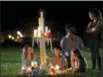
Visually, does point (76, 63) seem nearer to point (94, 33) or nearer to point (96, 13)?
point (94, 33)

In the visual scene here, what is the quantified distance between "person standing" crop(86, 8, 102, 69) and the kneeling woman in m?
0.34

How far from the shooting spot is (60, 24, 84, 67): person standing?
327 inches

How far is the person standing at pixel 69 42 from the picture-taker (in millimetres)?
8312

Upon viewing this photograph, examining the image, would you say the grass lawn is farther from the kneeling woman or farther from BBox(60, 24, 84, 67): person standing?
BBox(60, 24, 84, 67): person standing

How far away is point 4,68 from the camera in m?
8.61

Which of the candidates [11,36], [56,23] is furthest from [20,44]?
[56,23]

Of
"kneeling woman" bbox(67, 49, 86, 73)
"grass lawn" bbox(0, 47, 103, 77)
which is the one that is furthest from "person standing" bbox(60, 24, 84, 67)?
"grass lawn" bbox(0, 47, 103, 77)

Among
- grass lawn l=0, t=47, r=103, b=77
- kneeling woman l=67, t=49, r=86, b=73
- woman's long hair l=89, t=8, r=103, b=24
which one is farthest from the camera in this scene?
woman's long hair l=89, t=8, r=103, b=24

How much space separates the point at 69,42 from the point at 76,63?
42 centimetres

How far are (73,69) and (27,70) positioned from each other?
0.85 metres

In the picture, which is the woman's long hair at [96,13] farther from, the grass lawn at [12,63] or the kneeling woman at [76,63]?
the grass lawn at [12,63]

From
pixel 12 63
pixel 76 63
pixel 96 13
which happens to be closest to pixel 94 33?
pixel 96 13

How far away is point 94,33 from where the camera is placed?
27.7 ft

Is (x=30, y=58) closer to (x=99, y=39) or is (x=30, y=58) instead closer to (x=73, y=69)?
(x=73, y=69)
